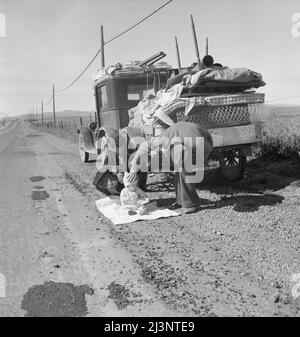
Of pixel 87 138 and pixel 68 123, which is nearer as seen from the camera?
pixel 87 138

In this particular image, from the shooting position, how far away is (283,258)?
427 centimetres

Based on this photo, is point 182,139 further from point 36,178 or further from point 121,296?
point 36,178

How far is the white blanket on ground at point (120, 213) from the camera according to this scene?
19.6 feet

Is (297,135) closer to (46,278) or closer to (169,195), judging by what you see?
(169,195)

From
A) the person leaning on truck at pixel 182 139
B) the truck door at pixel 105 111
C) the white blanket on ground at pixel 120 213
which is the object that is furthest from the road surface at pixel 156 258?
the truck door at pixel 105 111

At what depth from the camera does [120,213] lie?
6289 millimetres

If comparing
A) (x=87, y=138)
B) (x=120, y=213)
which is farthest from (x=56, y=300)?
(x=87, y=138)

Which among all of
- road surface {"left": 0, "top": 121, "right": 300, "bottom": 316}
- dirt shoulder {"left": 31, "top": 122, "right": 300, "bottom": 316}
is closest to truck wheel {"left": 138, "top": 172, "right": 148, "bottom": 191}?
dirt shoulder {"left": 31, "top": 122, "right": 300, "bottom": 316}

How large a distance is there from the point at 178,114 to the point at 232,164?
2.24 m

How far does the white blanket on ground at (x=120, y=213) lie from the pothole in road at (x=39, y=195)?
147 cm

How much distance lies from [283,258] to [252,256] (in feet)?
1.03
